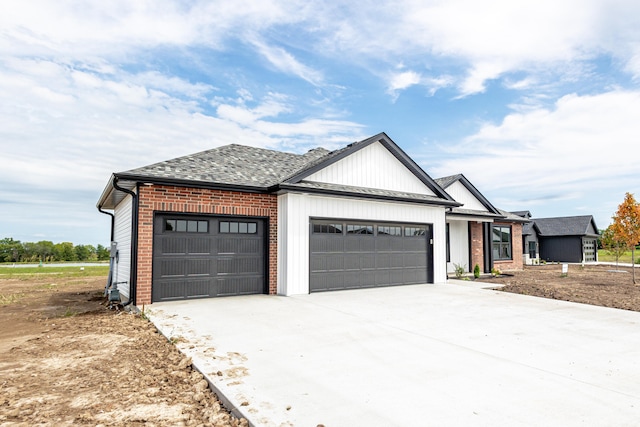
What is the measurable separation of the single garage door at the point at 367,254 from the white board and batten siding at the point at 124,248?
5.24 metres

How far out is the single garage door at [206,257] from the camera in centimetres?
948

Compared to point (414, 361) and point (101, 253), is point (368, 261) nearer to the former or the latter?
point (414, 361)

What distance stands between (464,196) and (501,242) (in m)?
4.88

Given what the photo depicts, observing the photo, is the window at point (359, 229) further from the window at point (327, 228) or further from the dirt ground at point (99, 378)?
the dirt ground at point (99, 378)

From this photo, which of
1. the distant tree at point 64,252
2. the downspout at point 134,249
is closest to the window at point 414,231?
the downspout at point 134,249

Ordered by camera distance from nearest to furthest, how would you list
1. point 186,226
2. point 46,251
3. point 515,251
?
point 186,226, point 515,251, point 46,251

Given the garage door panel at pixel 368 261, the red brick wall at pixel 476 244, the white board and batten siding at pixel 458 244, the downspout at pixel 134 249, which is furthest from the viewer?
the red brick wall at pixel 476 244

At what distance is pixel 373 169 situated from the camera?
42.8 ft

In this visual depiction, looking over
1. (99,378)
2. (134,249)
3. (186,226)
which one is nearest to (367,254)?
(186,226)

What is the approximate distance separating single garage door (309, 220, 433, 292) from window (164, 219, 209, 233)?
126 inches

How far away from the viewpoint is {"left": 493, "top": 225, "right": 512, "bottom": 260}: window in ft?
72.3

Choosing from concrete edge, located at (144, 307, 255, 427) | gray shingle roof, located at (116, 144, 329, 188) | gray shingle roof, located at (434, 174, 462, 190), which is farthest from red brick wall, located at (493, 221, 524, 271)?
concrete edge, located at (144, 307, 255, 427)

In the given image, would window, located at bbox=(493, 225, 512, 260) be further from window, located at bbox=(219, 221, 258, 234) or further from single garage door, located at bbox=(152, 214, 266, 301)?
window, located at bbox=(219, 221, 258, 234)

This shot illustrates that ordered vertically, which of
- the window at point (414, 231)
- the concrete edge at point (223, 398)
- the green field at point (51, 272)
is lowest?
the green field at point (51, 272)
